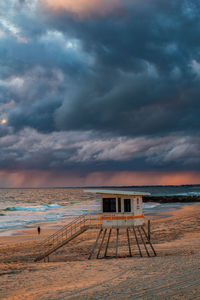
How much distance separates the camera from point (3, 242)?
29.9m

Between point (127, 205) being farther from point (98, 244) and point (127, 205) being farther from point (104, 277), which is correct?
point (98, 244)

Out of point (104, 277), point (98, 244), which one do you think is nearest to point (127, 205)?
point (104, 277)

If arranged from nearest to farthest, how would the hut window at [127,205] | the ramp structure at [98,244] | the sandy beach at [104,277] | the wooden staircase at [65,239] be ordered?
the sandy beach at [104,277] → the hut window at [127,205] → the ramp structure at [98,244] → the wooden staircase at [65,239]

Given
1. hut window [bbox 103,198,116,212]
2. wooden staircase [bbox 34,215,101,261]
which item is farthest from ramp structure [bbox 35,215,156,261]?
hut window [bbox 103,198,116,212]

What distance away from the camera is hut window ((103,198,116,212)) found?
20625 millimetres

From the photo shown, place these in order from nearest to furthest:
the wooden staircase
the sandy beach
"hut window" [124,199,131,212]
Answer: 1. the sandy beach
2. "hut window" [124,199,131,212]
3. the wooden staircase

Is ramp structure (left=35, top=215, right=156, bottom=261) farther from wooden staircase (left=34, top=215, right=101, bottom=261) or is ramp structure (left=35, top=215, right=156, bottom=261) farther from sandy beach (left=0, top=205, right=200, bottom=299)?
sandy beach (left=0, top=205, right=200, bottom=299)

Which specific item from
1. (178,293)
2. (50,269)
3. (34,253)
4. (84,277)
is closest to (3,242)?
(34,253)

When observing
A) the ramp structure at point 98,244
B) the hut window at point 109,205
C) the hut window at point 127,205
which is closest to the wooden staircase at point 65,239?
the ramp structure at point 98,244

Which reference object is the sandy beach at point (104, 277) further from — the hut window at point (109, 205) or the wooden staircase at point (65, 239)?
the hut window at point (109, 205)

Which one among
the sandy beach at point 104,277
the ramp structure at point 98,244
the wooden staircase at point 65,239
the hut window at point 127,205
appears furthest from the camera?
A: the wooden staircase at point 65,239

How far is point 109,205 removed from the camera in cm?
2066

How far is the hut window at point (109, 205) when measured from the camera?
20.6m

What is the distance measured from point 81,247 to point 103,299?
15.5 m
